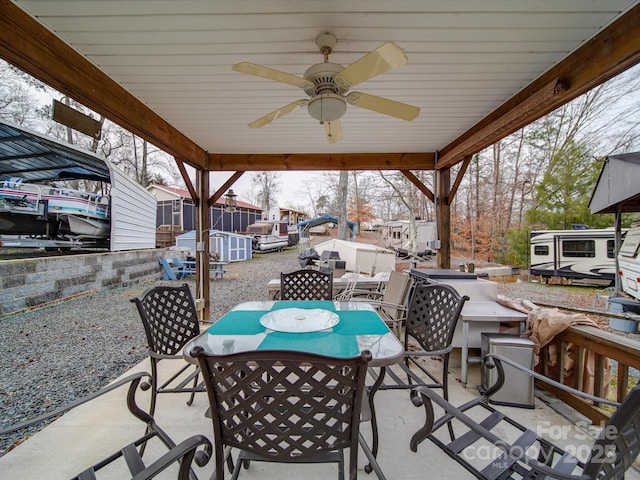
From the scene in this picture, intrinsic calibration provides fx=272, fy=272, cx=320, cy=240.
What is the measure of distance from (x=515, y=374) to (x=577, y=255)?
8658 millimetres

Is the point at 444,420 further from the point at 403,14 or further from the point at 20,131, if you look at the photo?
the point at 20,131

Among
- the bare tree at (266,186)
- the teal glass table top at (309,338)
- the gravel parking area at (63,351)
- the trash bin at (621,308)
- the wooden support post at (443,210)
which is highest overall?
the bare tree at (266,186)

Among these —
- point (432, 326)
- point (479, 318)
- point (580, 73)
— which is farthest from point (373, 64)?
point (479, 318)

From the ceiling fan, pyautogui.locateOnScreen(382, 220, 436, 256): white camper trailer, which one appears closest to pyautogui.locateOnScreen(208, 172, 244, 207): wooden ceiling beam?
the ceiling fan

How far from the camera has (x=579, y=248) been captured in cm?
806

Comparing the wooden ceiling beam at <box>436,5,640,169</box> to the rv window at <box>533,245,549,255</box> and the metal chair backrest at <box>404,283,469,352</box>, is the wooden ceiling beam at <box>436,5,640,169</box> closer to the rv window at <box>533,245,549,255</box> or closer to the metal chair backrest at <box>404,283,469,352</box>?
the metal chair backrest at <box>404,283,469,352</box>

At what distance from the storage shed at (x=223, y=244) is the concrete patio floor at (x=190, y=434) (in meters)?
8.31

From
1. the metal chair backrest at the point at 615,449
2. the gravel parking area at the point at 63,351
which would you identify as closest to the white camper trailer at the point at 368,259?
the gravel parking area at the point at 63,351

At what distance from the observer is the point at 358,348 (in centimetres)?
140

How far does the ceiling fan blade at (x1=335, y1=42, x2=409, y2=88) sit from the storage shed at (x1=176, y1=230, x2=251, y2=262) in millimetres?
9111

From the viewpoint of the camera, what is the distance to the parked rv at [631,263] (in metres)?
4.75

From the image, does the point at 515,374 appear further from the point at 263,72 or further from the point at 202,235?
the point at 202,235

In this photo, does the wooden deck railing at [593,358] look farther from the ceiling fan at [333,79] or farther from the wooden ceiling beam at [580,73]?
the ceiling fan at [333,79]

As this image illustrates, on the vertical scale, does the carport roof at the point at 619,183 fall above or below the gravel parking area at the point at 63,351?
above
